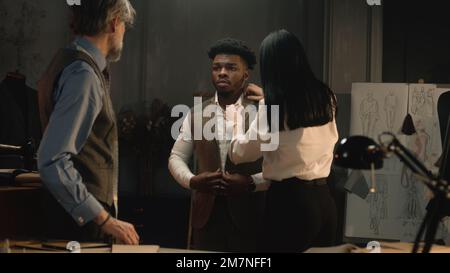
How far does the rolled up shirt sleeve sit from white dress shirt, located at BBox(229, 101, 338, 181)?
83 cm

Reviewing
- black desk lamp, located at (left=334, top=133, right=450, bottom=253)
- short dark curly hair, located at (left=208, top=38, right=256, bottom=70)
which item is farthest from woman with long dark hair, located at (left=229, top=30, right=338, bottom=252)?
black desk lamp, located at (left=334, top=133, right=450, bottom=253)

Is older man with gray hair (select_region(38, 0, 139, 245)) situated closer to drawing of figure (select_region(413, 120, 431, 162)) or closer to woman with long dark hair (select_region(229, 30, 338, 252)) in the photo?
woman with long dark hair (select_region(229, 30, 338, 252))

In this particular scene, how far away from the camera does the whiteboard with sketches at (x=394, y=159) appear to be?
14.7 feet

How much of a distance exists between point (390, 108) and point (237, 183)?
1644mm

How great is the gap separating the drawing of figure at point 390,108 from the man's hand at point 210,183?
1613 mm

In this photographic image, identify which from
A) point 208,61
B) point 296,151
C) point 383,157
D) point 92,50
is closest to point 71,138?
point 92,50

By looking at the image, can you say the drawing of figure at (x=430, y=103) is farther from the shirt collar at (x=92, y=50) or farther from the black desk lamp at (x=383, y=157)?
the black desk lamp at (x=383, y=157)

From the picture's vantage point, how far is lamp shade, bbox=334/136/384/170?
167 cm

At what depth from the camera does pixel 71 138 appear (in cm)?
230

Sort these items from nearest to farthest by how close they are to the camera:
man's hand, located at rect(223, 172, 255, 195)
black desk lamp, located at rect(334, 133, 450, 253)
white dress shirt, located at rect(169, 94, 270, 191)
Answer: black desk lamp, located at rect(334, 133, 450, 253)
man's hand, located at rect(223, 172, 255, 195)
white dress shirt, located at rect(169, 94, 270, 191)

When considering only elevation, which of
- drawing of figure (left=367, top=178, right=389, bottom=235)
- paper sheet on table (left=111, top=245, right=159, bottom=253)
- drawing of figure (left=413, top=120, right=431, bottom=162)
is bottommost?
drawing of figure (left=367, top=178, right=389, bottom=235)

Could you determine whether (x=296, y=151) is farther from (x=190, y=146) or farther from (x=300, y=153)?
(x=190, y=146)

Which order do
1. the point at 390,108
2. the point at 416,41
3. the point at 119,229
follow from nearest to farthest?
the point at 119,229 < the point at 416,41 < the point at 390,108

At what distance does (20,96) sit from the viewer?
3.64 metres
